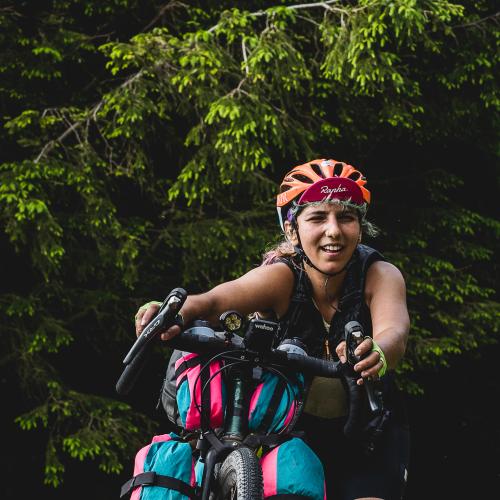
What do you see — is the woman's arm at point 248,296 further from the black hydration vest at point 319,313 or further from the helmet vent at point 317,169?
the helmet vent at point 317,169

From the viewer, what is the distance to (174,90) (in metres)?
7.99

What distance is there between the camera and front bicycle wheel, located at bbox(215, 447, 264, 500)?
244 centimetres

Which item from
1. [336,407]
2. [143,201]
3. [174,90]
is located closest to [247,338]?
[336,407]

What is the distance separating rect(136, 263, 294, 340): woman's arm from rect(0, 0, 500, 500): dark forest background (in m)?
4.10

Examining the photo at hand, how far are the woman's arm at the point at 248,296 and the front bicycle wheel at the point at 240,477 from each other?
63 cm

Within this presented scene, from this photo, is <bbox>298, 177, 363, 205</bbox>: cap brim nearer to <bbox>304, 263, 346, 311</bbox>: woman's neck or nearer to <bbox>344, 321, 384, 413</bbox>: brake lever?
<bbox>304, 263, 346, 311</bbox>: woman's neck

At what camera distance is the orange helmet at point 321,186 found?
350cm

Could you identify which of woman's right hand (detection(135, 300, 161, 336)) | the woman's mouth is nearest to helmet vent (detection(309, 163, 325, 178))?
the woman's mouth

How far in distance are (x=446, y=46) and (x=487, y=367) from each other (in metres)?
4.43

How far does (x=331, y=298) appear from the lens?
359 centimetres

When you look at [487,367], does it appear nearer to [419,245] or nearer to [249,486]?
[419,245]

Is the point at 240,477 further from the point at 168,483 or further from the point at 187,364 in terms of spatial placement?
the point at 187,364

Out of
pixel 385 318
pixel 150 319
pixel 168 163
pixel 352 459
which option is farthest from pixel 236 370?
pixel 168 163

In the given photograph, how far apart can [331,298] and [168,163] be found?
5663 mm
